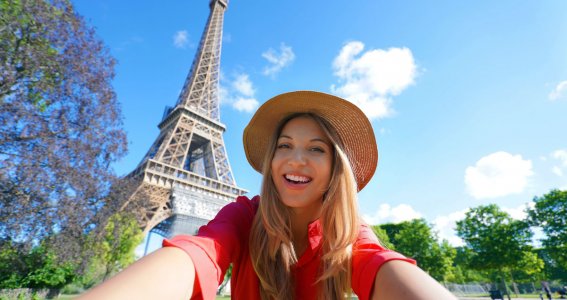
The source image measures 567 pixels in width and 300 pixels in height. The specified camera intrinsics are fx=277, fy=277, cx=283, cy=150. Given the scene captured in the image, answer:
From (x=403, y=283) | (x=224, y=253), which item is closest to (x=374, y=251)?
(x=403, y=283)

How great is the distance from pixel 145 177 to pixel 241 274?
26.6 metres

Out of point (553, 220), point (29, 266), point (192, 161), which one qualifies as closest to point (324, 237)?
point (29, 266)

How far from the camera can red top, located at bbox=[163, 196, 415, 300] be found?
117cm

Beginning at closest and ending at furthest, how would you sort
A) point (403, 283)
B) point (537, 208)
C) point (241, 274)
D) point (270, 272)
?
point (403, 283)
point (270, 272)
point (241, 274)
point (537, 208)

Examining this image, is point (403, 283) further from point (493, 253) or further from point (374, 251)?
point (493, 253)

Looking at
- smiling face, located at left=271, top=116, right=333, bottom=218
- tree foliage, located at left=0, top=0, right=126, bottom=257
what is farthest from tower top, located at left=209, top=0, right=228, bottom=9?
smiling face, located at left=271, top=116, right=333, bottom=218

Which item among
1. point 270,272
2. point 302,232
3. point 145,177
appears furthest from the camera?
point 145,177

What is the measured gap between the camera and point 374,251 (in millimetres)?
1370

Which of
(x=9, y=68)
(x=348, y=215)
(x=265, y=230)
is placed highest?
(x=9, y=68)

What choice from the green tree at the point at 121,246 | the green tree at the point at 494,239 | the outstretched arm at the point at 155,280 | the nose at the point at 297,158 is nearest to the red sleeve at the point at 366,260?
the nose at the point at 297,158

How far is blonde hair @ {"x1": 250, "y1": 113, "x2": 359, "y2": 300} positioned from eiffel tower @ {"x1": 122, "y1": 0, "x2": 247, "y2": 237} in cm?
2273

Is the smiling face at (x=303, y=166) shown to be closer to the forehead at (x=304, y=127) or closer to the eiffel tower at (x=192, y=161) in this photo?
the forehead at (x=304, y=127)

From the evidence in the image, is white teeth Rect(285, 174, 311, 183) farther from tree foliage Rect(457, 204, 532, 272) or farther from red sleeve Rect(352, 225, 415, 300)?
tree foliage Rect(457, 204, 532, 272)

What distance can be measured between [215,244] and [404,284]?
2.80 ft
